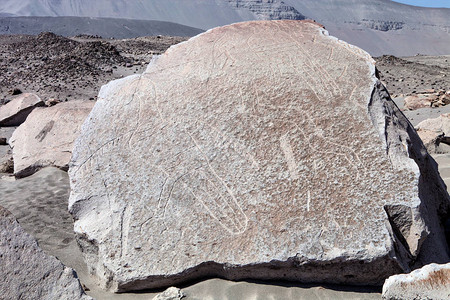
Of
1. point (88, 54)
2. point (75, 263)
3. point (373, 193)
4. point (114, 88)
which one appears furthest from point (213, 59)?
point (88, 54)

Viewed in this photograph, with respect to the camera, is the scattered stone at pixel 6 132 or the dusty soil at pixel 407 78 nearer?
the scattered stone at pixel 6 132

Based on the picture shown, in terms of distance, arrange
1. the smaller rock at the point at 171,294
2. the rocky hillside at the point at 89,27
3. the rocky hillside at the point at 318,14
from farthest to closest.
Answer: the rocky hillside at the point at 318,14 < the rocky hillside at the point at 89,27 < the smaller rock at the point at 171,294

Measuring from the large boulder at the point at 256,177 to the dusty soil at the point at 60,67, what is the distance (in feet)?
19.7

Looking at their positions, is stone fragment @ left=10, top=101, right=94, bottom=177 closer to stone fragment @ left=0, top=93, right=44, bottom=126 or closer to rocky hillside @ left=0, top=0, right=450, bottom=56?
stone fragment @ left=0, top=93, right=44, bottom=126

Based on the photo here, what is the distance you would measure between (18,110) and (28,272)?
205 inches

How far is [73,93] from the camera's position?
27.8 ft

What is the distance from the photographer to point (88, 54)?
1116 centimetres

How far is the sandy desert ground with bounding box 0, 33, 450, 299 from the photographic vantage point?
81.7 inches

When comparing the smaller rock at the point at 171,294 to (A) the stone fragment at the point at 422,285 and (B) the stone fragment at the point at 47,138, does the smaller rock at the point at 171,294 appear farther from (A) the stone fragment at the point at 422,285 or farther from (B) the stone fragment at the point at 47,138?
(B) the stone fragment at the point at 47,138

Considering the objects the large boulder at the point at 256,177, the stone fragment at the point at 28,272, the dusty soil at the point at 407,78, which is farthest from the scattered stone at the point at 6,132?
the dusty soil at the point at 407,78

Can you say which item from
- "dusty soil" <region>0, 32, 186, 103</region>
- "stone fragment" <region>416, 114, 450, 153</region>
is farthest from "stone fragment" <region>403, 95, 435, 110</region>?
"dusty soil" <region>0, 32, 186, 103</region>

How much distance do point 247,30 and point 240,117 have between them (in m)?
0.95

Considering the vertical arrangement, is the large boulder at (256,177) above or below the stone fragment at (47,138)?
above

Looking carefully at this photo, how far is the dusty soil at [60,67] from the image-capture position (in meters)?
8.59
